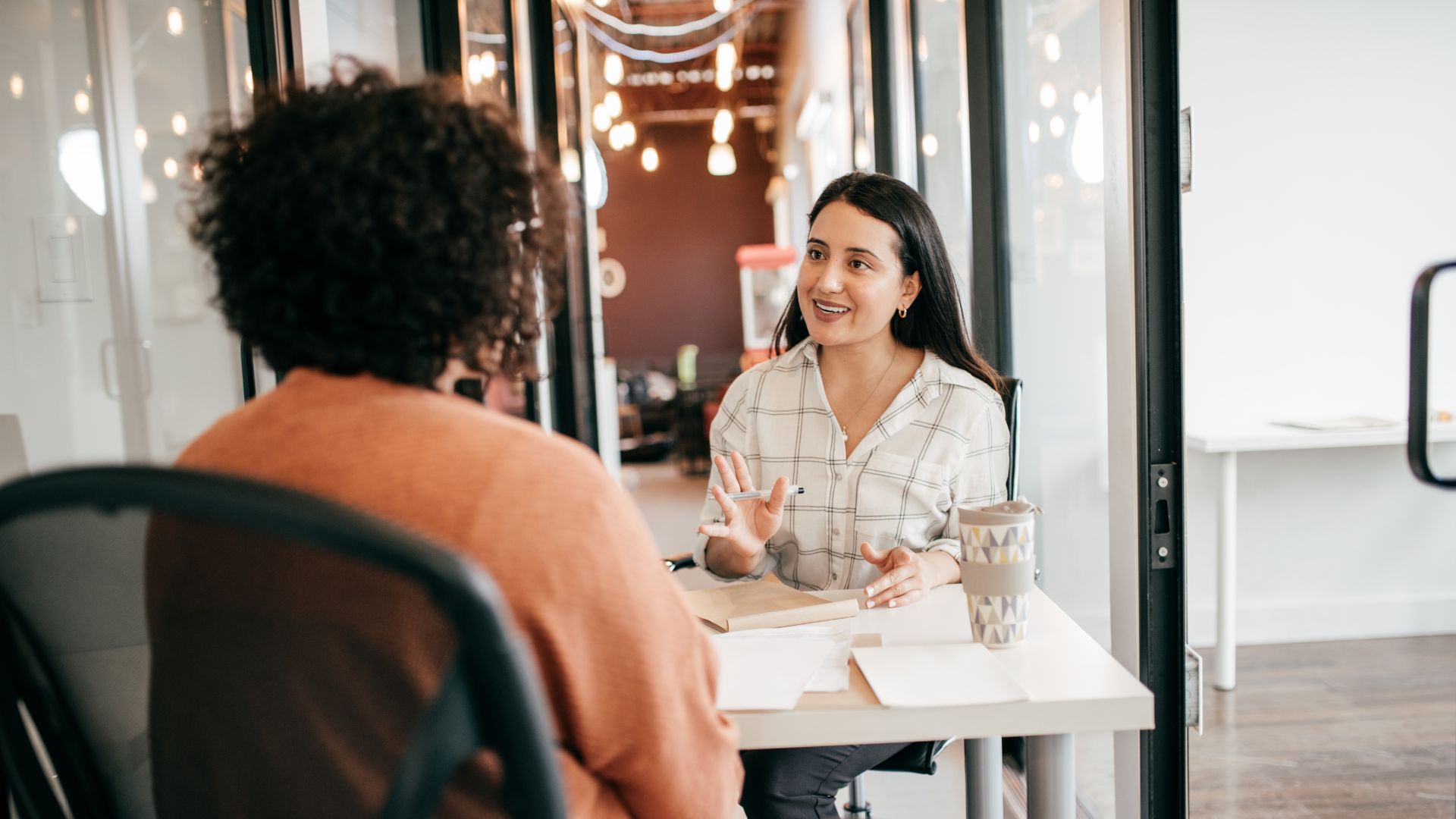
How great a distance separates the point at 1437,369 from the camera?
168cm

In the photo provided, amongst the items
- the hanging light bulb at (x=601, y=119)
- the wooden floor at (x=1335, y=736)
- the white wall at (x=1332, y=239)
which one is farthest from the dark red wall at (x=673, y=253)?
the white wall at (x=1332, y=239)

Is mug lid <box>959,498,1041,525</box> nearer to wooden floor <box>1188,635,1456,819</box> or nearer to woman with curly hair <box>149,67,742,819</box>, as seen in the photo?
woman with curly hair <box>149,67,742,819</box>

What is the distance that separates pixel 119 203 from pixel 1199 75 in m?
2.10

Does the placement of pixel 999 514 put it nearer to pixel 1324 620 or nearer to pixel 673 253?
pixel 1324 620

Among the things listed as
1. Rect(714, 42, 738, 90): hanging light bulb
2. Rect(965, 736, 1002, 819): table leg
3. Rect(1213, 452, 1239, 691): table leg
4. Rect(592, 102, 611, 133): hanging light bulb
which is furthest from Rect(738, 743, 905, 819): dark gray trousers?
Rect(592, 102, 611, 133): hanging light bulb

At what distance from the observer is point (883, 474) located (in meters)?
1.86

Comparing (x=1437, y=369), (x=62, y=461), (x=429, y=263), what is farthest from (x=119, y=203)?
(x=1437, y=369)

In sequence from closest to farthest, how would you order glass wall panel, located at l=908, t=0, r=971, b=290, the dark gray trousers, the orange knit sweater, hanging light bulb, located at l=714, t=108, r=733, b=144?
the orange knit sweater, the dark gray trousers, glass wall panel, located at l=908, t=0, r=971, b=290, hanging light bulb, located at l=714, t=108, r=733, b=144

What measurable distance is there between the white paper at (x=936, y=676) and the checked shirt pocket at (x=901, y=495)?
538 mm

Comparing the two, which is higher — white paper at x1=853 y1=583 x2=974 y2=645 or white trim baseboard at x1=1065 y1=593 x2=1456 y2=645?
white paper at x1=853 y1=583 x2=974 y2=645

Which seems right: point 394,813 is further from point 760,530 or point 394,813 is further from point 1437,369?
point 1437,369

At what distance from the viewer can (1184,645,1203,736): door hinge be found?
170cm

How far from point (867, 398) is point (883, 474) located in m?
0.19

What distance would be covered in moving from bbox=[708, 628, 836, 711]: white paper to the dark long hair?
0.86 metres
